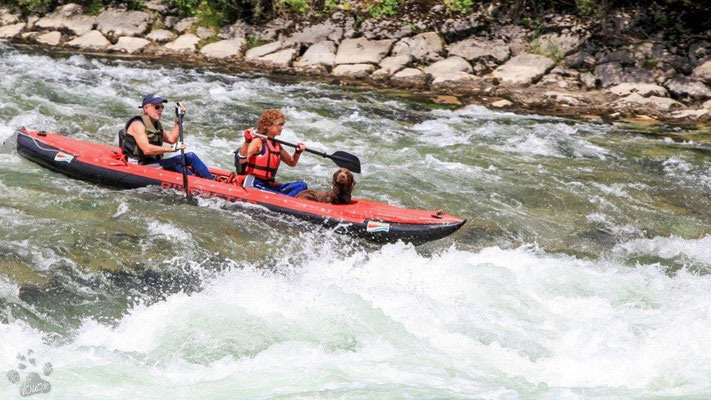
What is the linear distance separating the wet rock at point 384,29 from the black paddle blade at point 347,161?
21.1ft

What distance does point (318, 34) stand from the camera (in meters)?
14.0

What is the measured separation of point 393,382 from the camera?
4965 mm

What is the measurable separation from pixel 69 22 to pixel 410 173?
317 inches

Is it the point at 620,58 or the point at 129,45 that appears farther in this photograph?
the point at 129,45

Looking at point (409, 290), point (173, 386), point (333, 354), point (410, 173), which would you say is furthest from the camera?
point (410, 173)

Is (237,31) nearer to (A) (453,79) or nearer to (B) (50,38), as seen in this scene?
(B) (50,38)

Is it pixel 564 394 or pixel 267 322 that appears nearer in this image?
pixel 564 394

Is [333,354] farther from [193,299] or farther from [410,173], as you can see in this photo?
[410,173]

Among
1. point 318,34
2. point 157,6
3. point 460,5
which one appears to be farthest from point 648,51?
point 157,6

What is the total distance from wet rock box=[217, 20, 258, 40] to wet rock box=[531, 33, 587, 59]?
4.38 m

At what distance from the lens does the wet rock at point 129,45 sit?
1403 centimetres

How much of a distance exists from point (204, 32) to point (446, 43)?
383cm

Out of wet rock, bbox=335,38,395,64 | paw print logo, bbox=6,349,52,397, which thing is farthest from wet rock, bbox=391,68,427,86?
paw print logo, bbox=6,349,52,397

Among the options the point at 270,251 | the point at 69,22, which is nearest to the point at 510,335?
the point at 270,251
